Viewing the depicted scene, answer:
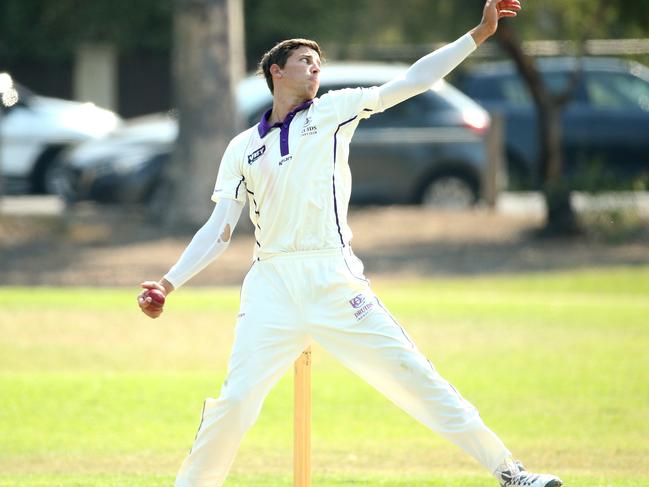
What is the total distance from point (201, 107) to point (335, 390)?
916 cm

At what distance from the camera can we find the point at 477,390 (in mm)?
10938

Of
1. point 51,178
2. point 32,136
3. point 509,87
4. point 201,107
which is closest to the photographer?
point 201,107

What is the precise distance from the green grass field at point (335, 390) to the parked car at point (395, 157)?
476 centimetres

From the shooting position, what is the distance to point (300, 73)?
20.6ft

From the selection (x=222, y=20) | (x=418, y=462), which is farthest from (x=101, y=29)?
(x=418, y=462)

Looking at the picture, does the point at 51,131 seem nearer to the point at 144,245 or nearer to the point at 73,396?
the point at 144,245

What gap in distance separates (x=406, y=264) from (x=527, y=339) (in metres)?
5.11

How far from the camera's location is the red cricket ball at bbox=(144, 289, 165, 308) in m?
6.13

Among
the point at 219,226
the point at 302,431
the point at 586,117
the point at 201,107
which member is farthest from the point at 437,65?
the point at 586,117

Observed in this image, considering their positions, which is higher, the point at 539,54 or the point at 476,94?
the point at 539,54

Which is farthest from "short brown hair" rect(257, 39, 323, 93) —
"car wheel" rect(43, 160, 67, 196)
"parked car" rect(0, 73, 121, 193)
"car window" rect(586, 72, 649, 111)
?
"car window" rect(586, 72, 649, 111)

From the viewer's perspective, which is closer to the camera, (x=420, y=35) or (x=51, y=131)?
(x=51, y=131)

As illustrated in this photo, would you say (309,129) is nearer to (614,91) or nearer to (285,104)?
(285,104)

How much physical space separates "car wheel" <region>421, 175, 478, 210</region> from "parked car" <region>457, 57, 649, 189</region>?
2.84 m
